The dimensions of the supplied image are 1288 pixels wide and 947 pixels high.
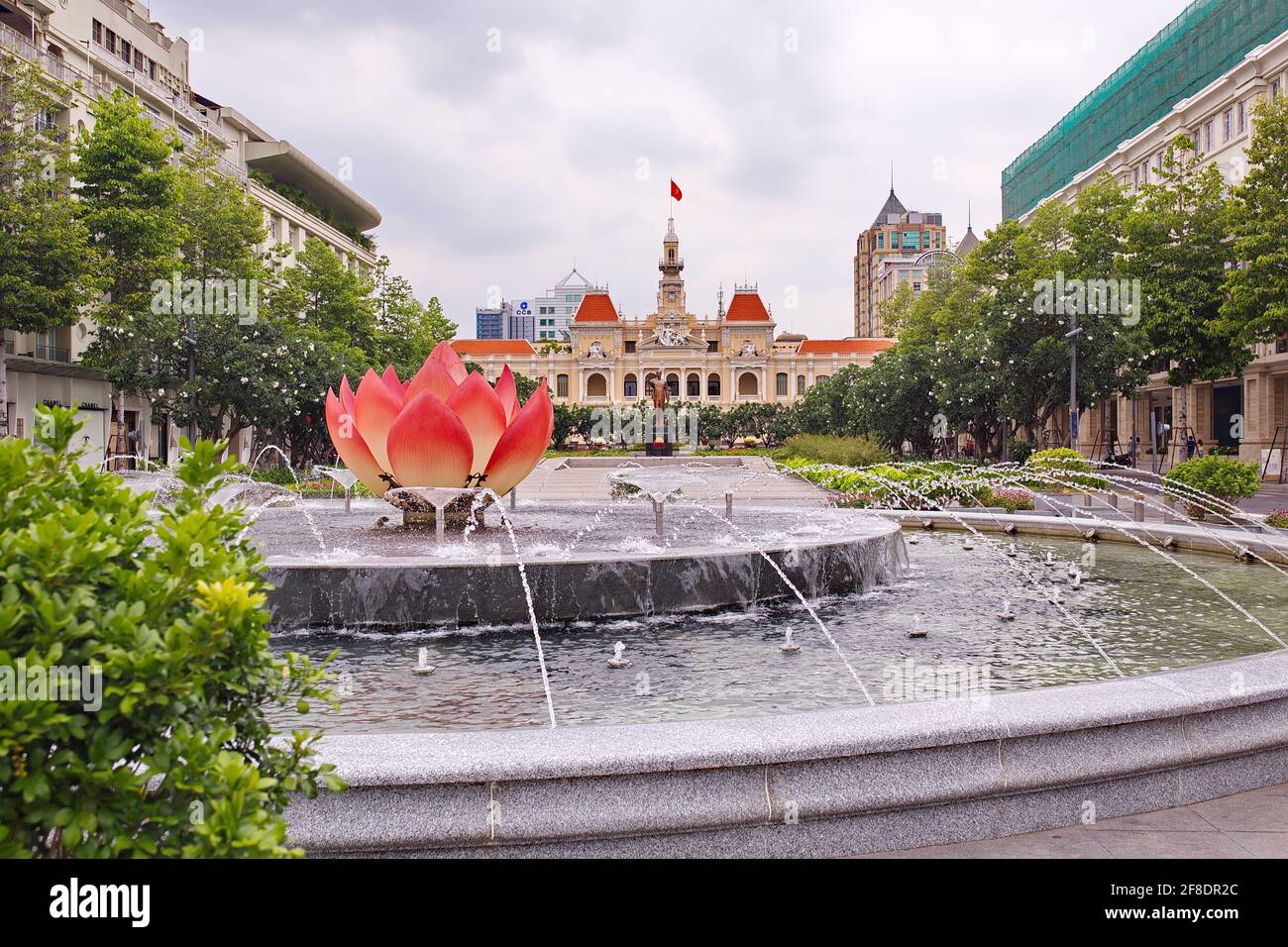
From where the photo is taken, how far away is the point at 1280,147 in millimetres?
27828

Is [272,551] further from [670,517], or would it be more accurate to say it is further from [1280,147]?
[1280,147]

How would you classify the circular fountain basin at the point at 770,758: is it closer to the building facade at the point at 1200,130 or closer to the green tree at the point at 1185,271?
the green tree at the point at 1185,271

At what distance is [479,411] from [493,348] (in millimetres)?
94690

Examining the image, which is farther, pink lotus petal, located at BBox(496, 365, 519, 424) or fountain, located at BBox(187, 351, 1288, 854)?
pink lotus petal, located at BBox(496, 365, 519, 424)

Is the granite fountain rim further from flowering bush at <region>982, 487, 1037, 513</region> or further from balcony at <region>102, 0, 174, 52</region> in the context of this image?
balcony at <region>102, 0, 174, 52</region>

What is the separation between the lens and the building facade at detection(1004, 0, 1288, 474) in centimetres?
3584

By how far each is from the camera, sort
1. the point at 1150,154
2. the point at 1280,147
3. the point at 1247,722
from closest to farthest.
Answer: the point at 1247,722 < the point at 1280,147 < the point at 1150,154

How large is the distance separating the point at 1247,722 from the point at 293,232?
5823 cm

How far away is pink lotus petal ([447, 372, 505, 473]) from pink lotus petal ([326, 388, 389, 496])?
103cm

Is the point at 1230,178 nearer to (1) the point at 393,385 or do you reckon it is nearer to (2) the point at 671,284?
(1) the point at 393,385

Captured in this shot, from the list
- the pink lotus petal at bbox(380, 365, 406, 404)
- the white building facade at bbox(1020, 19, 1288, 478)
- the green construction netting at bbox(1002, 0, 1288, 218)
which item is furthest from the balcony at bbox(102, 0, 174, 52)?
the green construction netting at bbox(1002, 0, 1288, 218)

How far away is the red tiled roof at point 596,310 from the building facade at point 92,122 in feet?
169

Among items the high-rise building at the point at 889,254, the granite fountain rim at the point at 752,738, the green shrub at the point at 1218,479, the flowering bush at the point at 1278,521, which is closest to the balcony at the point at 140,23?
the green shrub at the point at 1218,479
